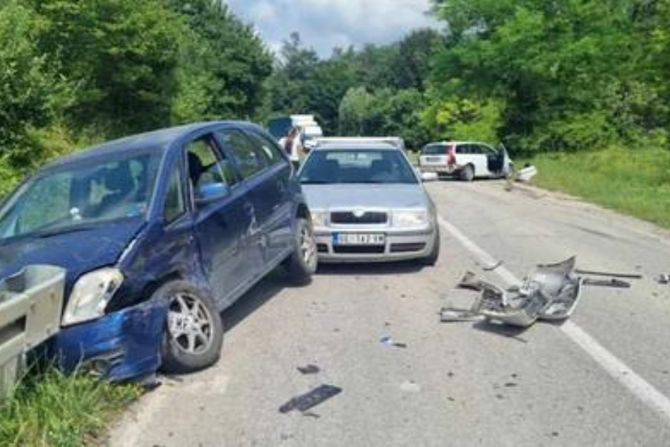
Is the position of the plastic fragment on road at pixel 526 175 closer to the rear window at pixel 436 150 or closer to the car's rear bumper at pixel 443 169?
the car's rear bumper at pixel 443 169

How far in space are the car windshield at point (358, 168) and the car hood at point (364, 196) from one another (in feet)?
0.99

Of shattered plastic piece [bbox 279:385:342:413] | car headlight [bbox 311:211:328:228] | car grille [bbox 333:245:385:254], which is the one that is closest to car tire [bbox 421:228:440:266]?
car grille [bbox 333:245:385:254]

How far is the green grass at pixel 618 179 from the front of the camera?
1884 cm

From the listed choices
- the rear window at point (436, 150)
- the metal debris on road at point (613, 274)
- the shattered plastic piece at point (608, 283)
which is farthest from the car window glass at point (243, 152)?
the rear window at point (436, 150)

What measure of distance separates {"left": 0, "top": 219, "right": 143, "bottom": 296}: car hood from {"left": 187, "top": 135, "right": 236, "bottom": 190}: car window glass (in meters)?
1.09

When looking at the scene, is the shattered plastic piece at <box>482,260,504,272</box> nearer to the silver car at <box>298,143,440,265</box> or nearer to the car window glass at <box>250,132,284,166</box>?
the silver car at <box>298,143,440,265</box>

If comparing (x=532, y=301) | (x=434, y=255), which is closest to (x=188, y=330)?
(x=532, y=301)

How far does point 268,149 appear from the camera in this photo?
A: 353 inches

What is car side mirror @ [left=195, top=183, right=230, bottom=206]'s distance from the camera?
669 centimetres

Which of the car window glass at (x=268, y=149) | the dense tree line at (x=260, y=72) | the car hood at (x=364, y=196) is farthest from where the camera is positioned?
the dense tree line at (x=260, y=72)

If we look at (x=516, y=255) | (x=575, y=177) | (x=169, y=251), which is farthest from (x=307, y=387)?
(x=575, y=177)

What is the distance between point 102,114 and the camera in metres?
31.4

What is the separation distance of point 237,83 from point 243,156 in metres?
58.3

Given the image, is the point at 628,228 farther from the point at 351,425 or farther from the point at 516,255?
the point at 351,425
